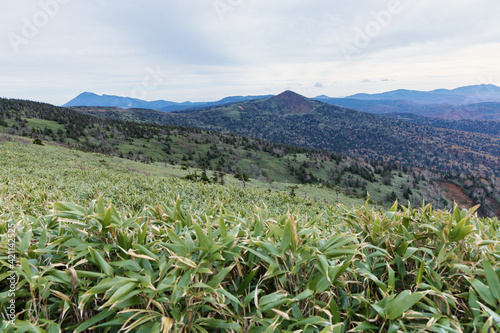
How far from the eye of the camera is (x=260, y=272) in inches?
77.4

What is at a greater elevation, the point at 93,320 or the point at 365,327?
the point at 93,320

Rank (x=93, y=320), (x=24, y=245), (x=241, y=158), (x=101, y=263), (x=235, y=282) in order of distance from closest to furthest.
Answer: (x=93, y=320), (x=101, y=263), (x=24, y=245), (x=235, y=282), (x=241, y=158)

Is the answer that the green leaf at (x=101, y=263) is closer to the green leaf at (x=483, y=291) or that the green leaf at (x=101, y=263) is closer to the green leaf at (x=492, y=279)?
the green leaf at (x=483, y=291)

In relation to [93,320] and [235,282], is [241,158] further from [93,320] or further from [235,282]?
[93,320]

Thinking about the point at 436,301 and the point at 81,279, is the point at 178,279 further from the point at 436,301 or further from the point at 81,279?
the point at 436,301

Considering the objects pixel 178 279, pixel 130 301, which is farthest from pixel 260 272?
pixel 130 301

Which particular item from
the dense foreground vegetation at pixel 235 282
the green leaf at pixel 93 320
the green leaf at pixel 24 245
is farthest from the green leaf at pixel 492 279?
the green leaf at pixel 24 245

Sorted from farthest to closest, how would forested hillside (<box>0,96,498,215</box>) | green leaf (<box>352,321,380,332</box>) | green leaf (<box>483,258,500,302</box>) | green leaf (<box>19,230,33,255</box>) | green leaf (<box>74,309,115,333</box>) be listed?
forested hillside (<box>0,96,498,215</box>) → green leaf (<box>19,230,33,255</box>) → green leaf (<box>483,258,500,302</box>) → green leaf (<box>352,321,380,332</box>) → green leaf (<box>74,309,115,333</box>)

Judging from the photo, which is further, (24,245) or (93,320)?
(24,245)

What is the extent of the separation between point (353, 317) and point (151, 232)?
70.1 inches

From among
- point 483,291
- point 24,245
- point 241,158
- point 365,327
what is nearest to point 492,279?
point 483,291

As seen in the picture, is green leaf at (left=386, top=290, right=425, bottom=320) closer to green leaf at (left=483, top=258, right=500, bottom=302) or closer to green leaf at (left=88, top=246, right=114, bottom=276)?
green leaf at (left=483, top=258, right=500, bottom=302)

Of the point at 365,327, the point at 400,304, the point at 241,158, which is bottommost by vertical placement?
the point at 241,158

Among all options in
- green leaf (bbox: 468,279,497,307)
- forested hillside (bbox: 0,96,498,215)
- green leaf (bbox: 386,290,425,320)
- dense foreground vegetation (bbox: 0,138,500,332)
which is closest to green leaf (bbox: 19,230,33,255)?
dense foreground vegetation (bbox: 0,138,500,332)
